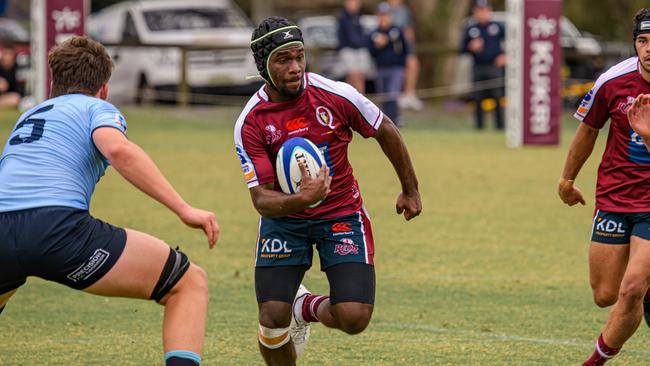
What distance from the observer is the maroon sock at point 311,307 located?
21.9 feet

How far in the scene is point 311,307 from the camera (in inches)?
264

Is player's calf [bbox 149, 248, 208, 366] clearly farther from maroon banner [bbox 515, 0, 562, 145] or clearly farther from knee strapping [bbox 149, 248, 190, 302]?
maroon banner [bbox 515, 0, 562, 145]

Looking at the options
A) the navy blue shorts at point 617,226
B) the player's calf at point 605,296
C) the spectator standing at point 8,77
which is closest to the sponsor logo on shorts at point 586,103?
the navy blue shorts at point 617,226

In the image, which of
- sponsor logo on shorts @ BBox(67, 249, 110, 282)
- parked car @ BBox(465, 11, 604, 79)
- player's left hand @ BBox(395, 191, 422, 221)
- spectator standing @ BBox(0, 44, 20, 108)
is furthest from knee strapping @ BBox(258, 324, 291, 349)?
spectator standing @ BBox(0, 44, 20, 108)

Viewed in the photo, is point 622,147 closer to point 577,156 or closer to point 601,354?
point 577,156

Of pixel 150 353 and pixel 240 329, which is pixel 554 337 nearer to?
pixel 240 329

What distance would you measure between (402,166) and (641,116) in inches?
50.0

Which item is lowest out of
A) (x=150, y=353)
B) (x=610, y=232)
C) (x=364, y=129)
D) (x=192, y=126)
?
(x=192, y=126)

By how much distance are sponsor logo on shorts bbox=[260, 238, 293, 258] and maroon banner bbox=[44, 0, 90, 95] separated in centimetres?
1395

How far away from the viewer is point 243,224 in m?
12.2

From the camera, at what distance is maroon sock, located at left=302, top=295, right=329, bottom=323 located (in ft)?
21.9

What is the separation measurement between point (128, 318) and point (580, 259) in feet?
13.6

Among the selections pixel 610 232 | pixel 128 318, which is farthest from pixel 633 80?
pixel 128 318

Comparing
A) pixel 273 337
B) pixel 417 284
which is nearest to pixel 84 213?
pixel 273 337
